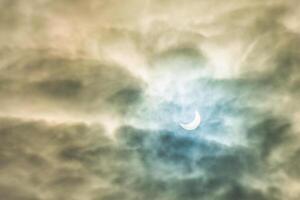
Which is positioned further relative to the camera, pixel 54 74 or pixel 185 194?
pixel 185 194

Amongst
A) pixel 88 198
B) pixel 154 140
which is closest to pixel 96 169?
pixel 88 198

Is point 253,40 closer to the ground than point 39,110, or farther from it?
farther from it

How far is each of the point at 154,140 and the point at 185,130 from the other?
1.64 meters

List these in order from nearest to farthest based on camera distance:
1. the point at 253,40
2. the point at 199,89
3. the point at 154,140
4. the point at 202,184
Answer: the point at 253,40 < the point at 199,89 < the point at 154,140 < the point at 202,184

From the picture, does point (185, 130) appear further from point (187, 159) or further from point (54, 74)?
point (54, 74)

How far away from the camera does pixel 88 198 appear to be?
2170cm

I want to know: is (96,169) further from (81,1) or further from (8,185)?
(81,1)

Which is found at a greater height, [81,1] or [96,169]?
[81,1]

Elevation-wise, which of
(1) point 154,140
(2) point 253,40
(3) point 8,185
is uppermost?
(2) point 253,40

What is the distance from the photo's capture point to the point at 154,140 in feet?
65.3

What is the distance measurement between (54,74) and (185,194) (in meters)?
9.80

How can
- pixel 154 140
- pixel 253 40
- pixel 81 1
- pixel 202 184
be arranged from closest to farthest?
pixel 81 1 < pixel 253 40 < pixel 154 140 < pixel 202 184

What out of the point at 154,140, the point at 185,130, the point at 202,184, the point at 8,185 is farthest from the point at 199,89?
the point at 8,185

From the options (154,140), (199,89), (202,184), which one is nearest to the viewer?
Answer: (199,89)
